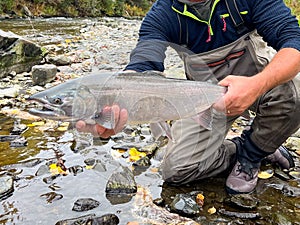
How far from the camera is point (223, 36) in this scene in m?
2.69

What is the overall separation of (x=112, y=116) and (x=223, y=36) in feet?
3.62

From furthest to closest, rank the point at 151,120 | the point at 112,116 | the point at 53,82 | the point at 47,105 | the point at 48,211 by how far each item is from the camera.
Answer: the point at 53,82, the point at 48,211, the point at 151,120, the point at 112,116, the point at 47,105

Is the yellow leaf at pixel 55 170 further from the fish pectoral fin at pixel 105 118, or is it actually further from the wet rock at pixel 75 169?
the fish pectoral fin at pixel 105 118

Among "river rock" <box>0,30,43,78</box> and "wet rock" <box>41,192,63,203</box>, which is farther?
"river rock" <box>0,30,43,78</box>

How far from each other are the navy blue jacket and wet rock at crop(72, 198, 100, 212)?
828 millimetres

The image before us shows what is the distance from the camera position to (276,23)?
2.41 meters

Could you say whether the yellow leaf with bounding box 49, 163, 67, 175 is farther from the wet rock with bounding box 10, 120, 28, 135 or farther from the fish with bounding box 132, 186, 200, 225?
the wet rock with bounding box 10, 120, 28, 135

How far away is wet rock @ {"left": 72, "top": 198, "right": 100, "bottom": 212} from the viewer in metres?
2.29

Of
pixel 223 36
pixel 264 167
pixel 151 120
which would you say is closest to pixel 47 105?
pixel 151 120

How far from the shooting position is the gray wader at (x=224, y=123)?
2568 mm

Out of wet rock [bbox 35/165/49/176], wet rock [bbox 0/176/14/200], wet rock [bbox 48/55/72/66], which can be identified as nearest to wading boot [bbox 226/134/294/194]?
wet rock [bbox 35/165/49/176]

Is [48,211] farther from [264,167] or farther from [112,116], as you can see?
[264,167]

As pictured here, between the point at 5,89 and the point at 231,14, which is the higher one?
the point at 231,14

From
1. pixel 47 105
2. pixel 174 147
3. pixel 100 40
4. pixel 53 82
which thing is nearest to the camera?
pixel 47 105
